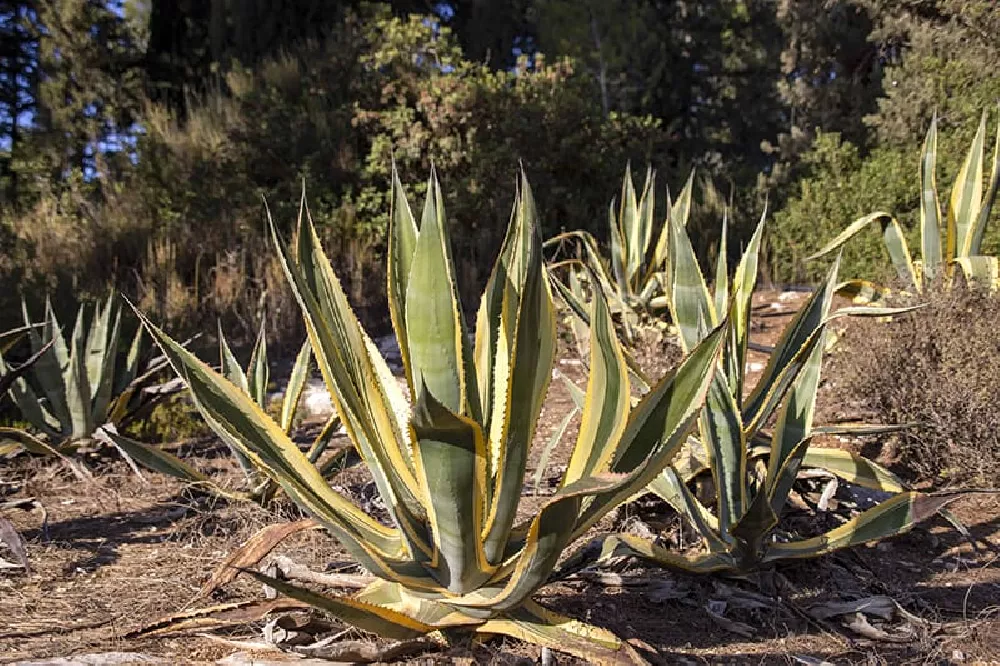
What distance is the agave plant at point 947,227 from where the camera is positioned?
14.6 ft

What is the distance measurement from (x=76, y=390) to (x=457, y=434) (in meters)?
2.71

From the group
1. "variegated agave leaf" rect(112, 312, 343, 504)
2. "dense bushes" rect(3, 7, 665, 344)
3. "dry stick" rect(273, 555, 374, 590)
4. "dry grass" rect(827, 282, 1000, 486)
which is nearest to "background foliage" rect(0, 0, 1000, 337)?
"dense bushes" rect(3, 7, 665, 344)

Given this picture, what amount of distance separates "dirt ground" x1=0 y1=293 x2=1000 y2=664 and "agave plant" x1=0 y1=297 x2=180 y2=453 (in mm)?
521

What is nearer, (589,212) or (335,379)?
(335,379)

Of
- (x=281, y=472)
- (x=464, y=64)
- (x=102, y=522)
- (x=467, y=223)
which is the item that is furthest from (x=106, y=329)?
(x=464, y=64)

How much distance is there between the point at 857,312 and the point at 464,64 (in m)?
6.04

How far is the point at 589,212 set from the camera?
9000 millimetres

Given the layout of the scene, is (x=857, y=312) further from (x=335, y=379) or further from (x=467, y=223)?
(x=467, y=223)

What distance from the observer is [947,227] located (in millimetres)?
4789

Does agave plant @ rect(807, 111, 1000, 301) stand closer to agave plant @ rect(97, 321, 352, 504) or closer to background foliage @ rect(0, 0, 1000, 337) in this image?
background foliage @ rect(0, 0, 1000, 337)

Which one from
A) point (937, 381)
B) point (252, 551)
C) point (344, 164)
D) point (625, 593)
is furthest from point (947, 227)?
point (344, 164)

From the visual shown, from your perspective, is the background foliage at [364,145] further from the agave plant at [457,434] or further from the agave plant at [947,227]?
the agave plant at [457,434]

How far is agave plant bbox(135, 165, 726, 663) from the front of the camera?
1678mm

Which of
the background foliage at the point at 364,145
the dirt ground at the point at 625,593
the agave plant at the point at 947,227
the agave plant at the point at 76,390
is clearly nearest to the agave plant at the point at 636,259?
the agave plant at the point at 947,227
